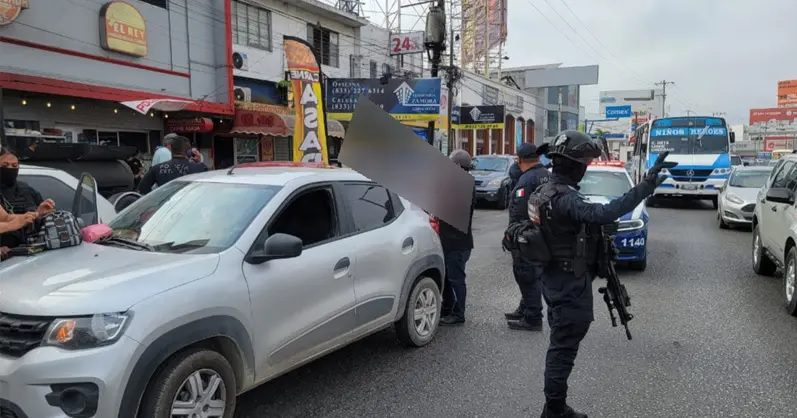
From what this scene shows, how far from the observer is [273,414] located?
3.70 meters

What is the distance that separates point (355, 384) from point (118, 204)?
10.9 feet

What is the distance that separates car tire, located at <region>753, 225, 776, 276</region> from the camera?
7.73m

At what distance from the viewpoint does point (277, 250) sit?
3277 millimetres

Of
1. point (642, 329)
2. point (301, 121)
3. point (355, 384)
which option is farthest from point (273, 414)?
point (301, 121)

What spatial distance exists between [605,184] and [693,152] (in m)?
10.7

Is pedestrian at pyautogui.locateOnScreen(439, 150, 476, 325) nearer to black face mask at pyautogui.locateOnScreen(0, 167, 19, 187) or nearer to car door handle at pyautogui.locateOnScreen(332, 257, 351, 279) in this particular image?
car door handle at pyautogui.locateOnScreen(332, 257, 351, 279)

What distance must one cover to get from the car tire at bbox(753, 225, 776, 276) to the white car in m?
7.95

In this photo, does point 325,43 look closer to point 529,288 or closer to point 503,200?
point 503,200

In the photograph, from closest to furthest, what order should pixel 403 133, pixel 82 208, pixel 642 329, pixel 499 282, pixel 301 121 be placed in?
1. pixel 403 133
2. pixel 82 208
3. pixel 642 329
4. pixel 499 282
5. pixel 301 121

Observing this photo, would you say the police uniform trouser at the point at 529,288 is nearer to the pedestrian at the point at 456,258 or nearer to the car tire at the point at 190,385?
the pedestrian at the point at 456,258

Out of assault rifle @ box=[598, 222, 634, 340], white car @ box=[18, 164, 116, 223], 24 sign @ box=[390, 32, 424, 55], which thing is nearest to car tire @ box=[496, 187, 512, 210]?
24 sign @ box=[390, 32, 424, 55]

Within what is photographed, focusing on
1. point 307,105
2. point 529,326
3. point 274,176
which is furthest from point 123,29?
point 529,326

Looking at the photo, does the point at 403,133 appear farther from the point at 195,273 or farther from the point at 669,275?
the point at 669,275

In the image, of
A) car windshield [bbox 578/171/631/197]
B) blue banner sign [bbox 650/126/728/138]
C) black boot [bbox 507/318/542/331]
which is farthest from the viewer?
blue banner sign [bbox 650/126/728/138]
